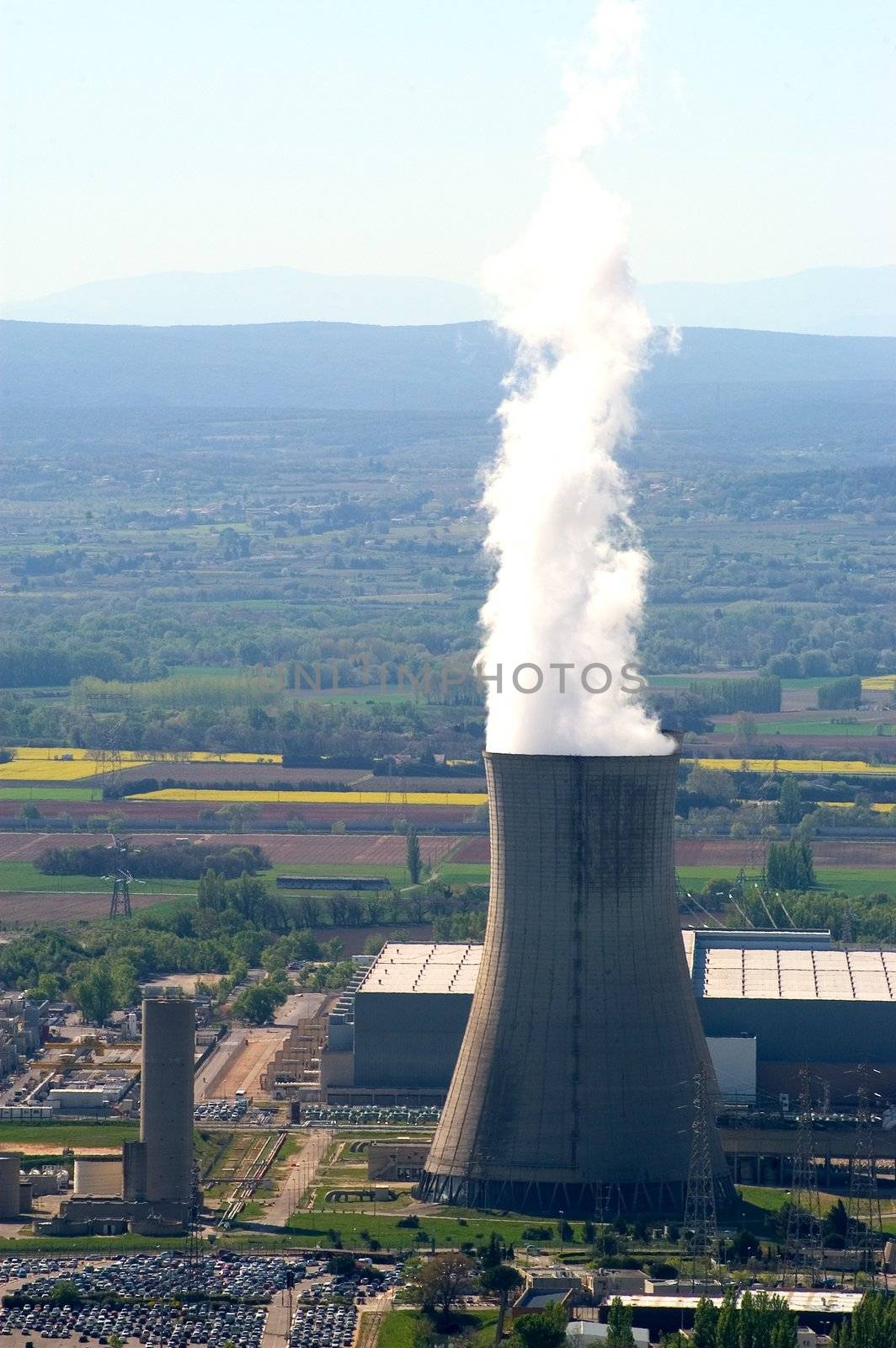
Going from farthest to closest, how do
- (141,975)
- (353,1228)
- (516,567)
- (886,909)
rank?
(886,909) → (141,975) → (516,567) → (353,1228)

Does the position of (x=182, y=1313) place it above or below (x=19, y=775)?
below

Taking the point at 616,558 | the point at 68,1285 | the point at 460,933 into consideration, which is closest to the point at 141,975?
the point at 460,933

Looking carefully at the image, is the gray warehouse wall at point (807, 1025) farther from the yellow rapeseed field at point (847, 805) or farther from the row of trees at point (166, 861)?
the yellow rapeseed field at point (847, 805)

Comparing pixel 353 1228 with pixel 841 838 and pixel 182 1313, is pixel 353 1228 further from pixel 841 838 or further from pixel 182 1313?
pixel 841 838

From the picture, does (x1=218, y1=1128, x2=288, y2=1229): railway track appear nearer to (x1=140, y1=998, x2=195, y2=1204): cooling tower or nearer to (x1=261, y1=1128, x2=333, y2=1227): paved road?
(x1=261, y1=1128, x2=333, y2=1227): paved road

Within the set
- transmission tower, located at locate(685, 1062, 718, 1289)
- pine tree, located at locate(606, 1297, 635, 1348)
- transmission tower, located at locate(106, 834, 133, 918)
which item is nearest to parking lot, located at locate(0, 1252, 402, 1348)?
pine tree, located at locate(606, 1297, 635, 1348)

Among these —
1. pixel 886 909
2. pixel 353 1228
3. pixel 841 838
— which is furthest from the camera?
pixel 841 838

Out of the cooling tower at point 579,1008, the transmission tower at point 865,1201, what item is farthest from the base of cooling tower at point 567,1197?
the transmission tower at point 865,1201
